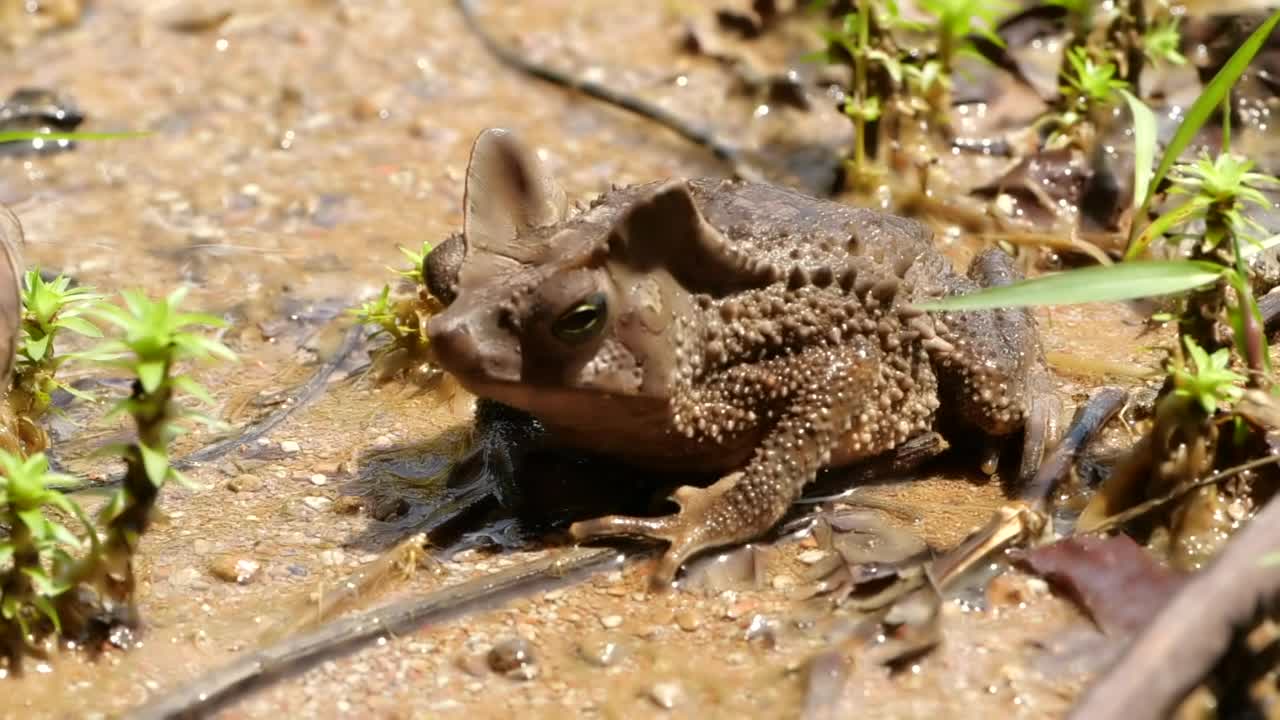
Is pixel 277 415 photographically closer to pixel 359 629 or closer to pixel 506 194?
pixel 506 194

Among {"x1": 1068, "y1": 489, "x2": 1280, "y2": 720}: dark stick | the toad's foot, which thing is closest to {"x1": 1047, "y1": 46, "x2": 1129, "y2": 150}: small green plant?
the toad's foot

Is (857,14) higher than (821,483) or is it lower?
higher

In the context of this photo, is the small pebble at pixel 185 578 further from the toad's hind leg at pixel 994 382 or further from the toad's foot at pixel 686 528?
the toad's hind leg at pixel 994 382

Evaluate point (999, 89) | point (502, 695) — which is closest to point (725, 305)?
point (502, 695)

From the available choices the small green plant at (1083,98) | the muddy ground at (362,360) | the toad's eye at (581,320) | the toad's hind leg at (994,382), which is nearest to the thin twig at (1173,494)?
the muddy ground at (362,360)

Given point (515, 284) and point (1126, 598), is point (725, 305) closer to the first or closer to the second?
point (515, 284)

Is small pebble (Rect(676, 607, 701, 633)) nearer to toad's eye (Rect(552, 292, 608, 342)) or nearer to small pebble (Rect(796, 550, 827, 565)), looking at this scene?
small pebble (Rect(796, 550, 827, 565))
